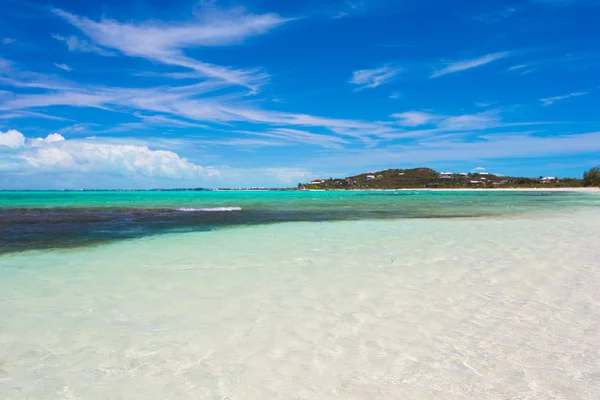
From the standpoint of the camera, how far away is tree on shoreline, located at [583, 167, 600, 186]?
113100 mm

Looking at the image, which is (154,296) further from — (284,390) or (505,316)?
(505,316)

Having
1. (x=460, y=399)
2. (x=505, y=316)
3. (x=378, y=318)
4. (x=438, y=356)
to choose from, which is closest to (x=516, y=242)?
(x=505, y=316)

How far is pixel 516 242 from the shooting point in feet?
42.0

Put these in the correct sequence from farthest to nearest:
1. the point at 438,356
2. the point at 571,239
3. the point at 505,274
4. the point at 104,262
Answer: the point at 571,239 < the point at 104,262 < the point at 505,274 < the point at 438,356

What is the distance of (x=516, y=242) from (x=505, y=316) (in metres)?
8.23

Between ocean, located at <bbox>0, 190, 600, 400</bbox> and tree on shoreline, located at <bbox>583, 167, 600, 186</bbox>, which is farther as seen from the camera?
tree on shoreline, located at <bbox>583, 167, 600, 186</bbox>

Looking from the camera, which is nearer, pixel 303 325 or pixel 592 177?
pixel 303 325

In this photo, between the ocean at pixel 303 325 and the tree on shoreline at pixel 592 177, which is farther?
the tree on shoreline at pixel 592 177

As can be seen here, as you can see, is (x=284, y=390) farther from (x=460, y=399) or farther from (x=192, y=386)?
(x=460, y=399)

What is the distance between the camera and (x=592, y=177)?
11519cm

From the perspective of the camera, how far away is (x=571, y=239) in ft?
43.3

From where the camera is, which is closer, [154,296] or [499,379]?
[499,379]

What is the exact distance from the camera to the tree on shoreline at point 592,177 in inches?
4453

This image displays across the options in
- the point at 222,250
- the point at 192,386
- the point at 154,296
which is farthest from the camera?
the point at 222,250
